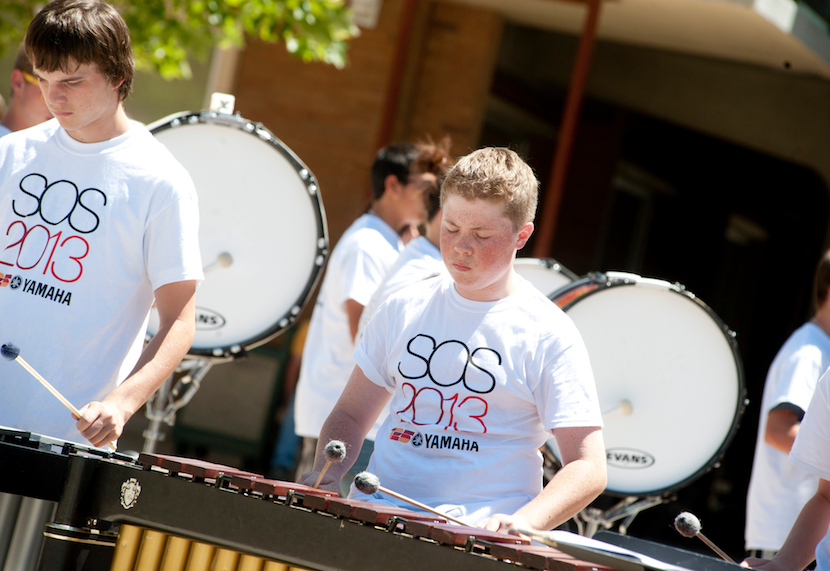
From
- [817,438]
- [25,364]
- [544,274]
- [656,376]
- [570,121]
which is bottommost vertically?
[25,364]

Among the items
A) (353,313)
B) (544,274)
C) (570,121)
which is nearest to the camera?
(353,313)

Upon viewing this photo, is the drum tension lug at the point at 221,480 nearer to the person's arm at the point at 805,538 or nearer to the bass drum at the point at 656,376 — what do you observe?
the person's arm at the point at 805,538

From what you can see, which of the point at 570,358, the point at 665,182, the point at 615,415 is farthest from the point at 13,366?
the point at 665,182

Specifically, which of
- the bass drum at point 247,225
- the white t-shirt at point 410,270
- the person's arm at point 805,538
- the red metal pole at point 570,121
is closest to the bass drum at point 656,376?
the white t-shirt at point 410,270

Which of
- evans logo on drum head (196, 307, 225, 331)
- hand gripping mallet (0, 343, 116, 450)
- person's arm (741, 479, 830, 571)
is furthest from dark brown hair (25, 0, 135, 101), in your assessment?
person's arm (741, 479, 830, 571)

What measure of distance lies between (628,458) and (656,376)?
0.35 m

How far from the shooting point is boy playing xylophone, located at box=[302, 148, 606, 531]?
2.30 m

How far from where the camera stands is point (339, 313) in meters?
4.02

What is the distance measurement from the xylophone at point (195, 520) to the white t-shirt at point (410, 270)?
1293mm

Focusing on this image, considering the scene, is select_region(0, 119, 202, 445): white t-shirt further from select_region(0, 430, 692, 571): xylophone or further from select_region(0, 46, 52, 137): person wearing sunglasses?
select_region(0, 46, 52, 137): person wearing sunglasses

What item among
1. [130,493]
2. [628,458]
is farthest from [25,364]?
[628,458]

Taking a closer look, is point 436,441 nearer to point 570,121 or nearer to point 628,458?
point 628,458

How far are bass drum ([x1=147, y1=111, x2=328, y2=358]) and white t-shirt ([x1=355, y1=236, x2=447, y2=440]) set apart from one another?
0.48 meters

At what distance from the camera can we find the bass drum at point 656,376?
3.82 meters
